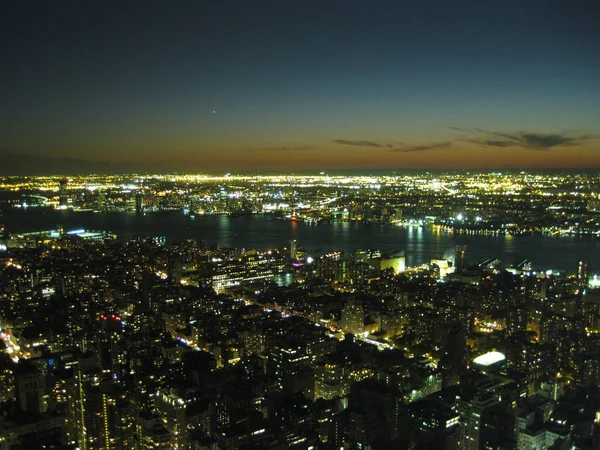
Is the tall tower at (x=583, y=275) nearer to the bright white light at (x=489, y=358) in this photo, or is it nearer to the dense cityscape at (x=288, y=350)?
the dense cityscape at (x=288, y=350)

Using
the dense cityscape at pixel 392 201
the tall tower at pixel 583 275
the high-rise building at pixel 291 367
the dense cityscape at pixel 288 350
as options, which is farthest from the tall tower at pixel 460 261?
the high-rise building at pixel 291 367

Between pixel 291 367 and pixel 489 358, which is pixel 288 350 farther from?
pixel 489 358

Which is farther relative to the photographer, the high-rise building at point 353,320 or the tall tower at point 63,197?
the tall tower at point 63,197

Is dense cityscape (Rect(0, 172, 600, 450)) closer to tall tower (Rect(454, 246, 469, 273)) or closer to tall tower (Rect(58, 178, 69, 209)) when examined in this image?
tall tower (Rect(454, 246, 469, 273))

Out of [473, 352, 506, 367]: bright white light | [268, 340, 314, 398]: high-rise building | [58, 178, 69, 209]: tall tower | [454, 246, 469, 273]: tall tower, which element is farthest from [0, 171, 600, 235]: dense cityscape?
[268, 340, 314, 398]: high-rise building

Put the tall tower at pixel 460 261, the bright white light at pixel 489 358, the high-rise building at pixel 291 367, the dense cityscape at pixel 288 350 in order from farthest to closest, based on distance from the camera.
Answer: the tall tower at pixel 460 261 → the bright white light at pixel 489 358 → the high-rise building at pixel 291 367 → the dense cityscape at pixel 288 350

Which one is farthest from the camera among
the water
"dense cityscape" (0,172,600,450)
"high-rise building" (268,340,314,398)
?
the water
